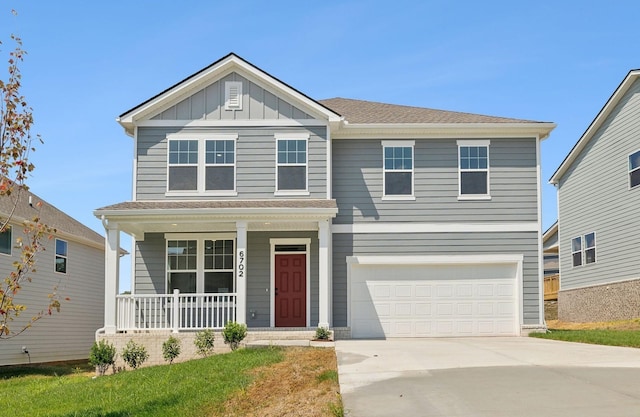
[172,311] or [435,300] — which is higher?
[435,300]

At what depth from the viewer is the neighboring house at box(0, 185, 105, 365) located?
2256 centimetres

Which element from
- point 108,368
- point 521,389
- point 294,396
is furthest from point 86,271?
point 521,389

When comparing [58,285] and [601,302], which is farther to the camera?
[601,302]

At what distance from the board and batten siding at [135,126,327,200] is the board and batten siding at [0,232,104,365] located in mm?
4842

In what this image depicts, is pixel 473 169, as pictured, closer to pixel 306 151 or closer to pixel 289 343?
pixel 306 151

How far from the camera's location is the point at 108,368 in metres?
17.4

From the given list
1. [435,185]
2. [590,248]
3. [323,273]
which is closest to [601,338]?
[435,185]

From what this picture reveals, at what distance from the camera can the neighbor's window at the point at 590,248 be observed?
27.8 metres

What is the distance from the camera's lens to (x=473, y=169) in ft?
67.6

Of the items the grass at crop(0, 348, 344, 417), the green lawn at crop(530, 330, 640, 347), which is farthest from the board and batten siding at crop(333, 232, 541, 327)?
the grass at crop(0, 348, 344, 417)

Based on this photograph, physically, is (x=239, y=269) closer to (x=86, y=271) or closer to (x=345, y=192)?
(x=345, y=192)

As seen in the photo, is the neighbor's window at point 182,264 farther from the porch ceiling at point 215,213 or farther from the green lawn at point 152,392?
the green lawn at point 152,392

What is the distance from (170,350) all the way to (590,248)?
17500 mm

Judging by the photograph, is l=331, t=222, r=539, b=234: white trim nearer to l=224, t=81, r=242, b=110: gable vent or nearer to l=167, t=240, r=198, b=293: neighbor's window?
l=167, t=240, r=198, b=293: neighbor's window
